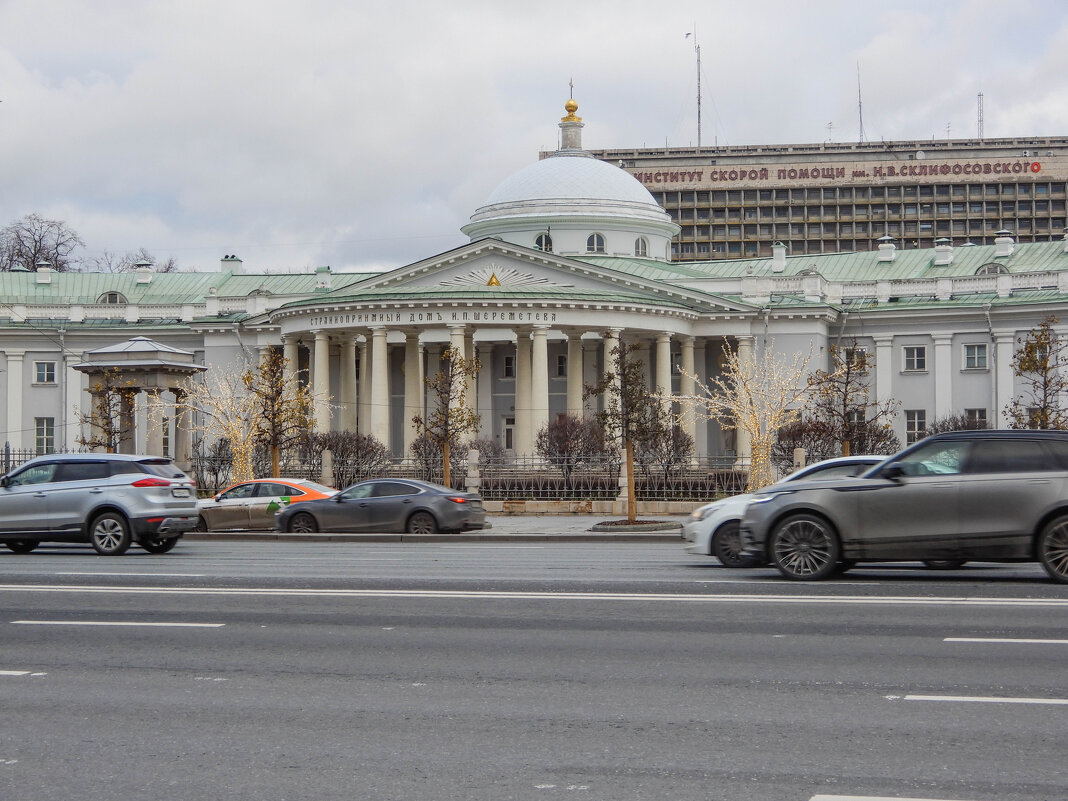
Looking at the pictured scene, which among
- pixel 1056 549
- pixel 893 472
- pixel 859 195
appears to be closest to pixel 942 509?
pixel 893 472

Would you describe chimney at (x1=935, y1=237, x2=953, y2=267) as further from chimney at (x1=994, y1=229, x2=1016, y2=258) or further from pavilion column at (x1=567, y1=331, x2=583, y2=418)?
pavilion column at (x1=567, y1=331, x2=583, y2=418)

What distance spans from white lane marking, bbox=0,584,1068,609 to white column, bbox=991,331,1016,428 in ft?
185

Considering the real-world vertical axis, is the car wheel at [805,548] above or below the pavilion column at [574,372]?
below

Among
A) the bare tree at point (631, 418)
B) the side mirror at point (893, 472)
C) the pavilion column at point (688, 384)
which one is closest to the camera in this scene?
the side mirror at point (893, 472)

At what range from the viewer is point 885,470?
58.5ft

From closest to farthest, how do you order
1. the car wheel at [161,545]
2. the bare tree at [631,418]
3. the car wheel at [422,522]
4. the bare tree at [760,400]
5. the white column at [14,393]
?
1. the car wheel at [161,545]
2. the car wheel at [422,522]
3. the bare tree at [631,418]
4. the bare tree at [760,400]
5. the white column at [14,393]

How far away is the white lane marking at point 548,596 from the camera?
15234 mm

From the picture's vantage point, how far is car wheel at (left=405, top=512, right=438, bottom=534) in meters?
32.8

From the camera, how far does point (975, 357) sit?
70.7 metres

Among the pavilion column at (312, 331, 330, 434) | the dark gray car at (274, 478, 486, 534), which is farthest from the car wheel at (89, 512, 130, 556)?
the pavilion column at (312, 331, 330, 434)

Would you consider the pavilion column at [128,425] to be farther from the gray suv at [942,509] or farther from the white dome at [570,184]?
the white dome at [570,184]

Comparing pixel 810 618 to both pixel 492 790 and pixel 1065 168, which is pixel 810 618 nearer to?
pixel 492 790

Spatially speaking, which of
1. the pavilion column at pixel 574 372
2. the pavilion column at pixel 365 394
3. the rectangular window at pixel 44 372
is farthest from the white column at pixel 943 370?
the rectangular window at pixel 44 372

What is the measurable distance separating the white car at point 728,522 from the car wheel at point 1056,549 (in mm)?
3883
